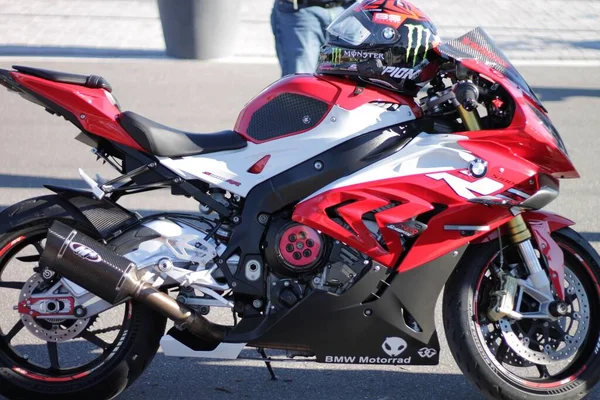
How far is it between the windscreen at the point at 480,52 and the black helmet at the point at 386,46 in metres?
0.08

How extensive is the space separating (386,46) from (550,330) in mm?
1316

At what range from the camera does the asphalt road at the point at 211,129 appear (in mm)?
3967

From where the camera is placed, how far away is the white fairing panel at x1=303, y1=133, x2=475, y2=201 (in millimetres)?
3430

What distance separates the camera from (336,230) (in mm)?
3467

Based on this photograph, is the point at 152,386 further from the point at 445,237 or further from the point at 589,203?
the point at 589,203

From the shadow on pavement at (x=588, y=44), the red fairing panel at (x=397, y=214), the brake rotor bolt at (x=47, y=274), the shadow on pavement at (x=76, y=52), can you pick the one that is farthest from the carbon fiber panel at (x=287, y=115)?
the shadow on pavement at (x=588, y=44)

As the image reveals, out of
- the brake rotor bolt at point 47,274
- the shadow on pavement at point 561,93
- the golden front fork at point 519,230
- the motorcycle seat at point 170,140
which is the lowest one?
the shadow on pavement at point 561,93

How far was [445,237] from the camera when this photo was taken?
3496mm

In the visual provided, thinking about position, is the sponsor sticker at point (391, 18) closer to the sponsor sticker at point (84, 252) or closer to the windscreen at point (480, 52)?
the windscreen at point (480, 52)

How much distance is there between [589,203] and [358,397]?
308cm

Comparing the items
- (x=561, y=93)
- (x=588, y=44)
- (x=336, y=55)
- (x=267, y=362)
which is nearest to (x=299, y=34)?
(x=336, y=55)

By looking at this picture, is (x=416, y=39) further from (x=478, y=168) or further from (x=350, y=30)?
(x=478, y=168)

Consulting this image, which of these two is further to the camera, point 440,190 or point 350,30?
point 350,30

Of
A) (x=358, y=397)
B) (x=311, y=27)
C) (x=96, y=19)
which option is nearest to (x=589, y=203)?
(x=311, y=27)
